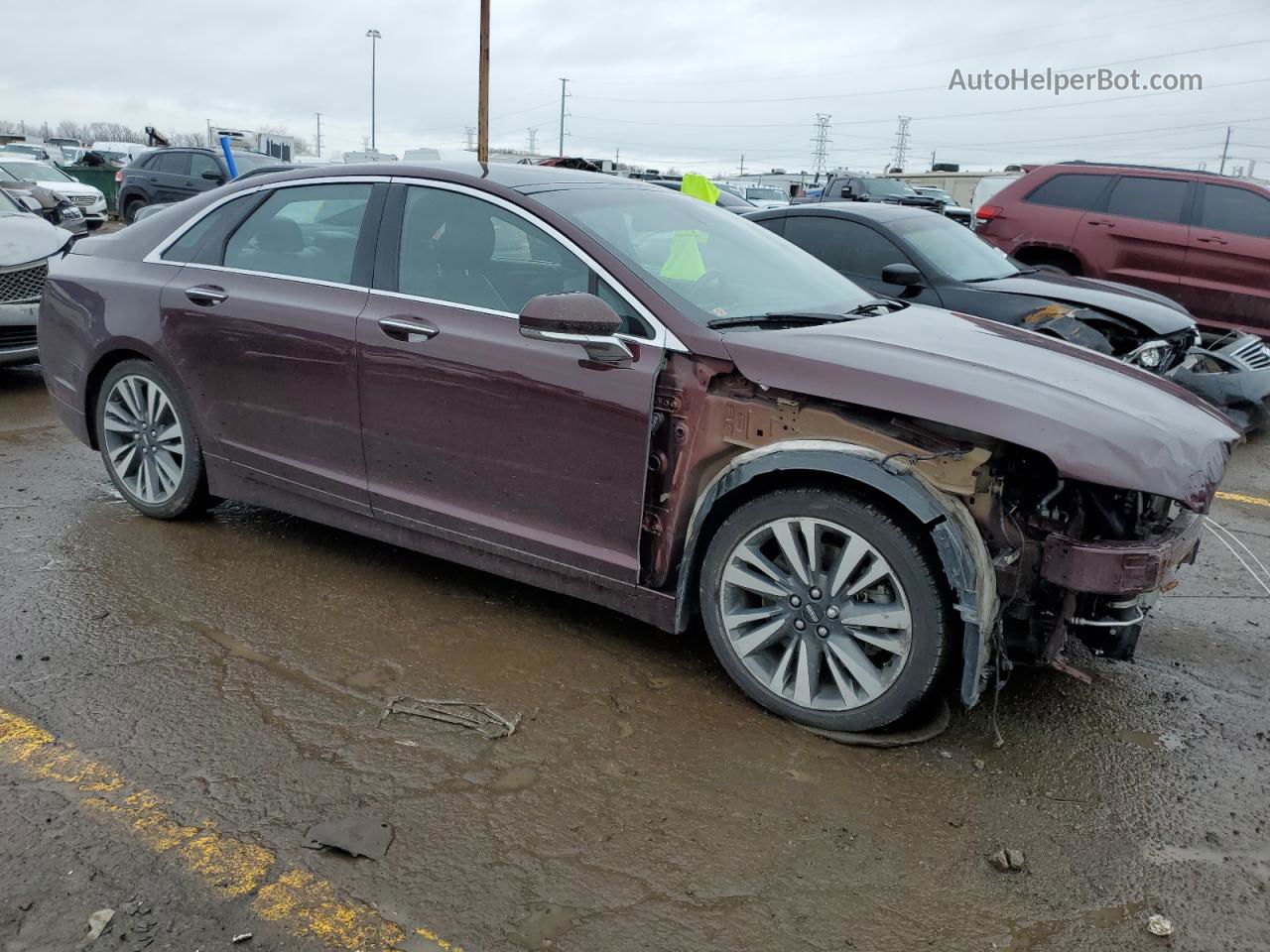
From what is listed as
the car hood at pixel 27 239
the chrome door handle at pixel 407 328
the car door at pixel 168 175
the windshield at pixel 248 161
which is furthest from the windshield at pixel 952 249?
the car door at pixel 168 175

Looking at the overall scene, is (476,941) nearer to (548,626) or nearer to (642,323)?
(548,626)

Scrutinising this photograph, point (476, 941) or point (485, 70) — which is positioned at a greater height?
point (485, 70)

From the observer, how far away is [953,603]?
9.23 ft

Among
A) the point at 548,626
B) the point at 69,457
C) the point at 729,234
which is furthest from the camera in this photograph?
the point at 69,457

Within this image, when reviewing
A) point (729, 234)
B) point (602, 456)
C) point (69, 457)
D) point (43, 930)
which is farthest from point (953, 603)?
point (69, 457)

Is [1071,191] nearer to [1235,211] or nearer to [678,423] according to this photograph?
[1235,211]

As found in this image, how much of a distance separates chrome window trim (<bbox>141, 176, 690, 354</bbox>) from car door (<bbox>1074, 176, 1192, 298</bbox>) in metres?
7.31

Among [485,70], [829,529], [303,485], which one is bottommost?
[303,485]

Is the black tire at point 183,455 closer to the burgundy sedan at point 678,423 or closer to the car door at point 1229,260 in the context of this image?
the burgundy sedan at point 678,423

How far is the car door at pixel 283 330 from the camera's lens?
12.5 ft

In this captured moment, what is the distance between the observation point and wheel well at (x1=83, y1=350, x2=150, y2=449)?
453 centimetres

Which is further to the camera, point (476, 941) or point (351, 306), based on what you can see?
point (351, 306)

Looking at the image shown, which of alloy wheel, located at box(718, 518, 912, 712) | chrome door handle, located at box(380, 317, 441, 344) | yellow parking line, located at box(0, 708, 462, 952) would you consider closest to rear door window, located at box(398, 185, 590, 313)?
chrome door handle, located at box(380, 317, 441, 344)

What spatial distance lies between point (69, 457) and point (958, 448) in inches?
199
